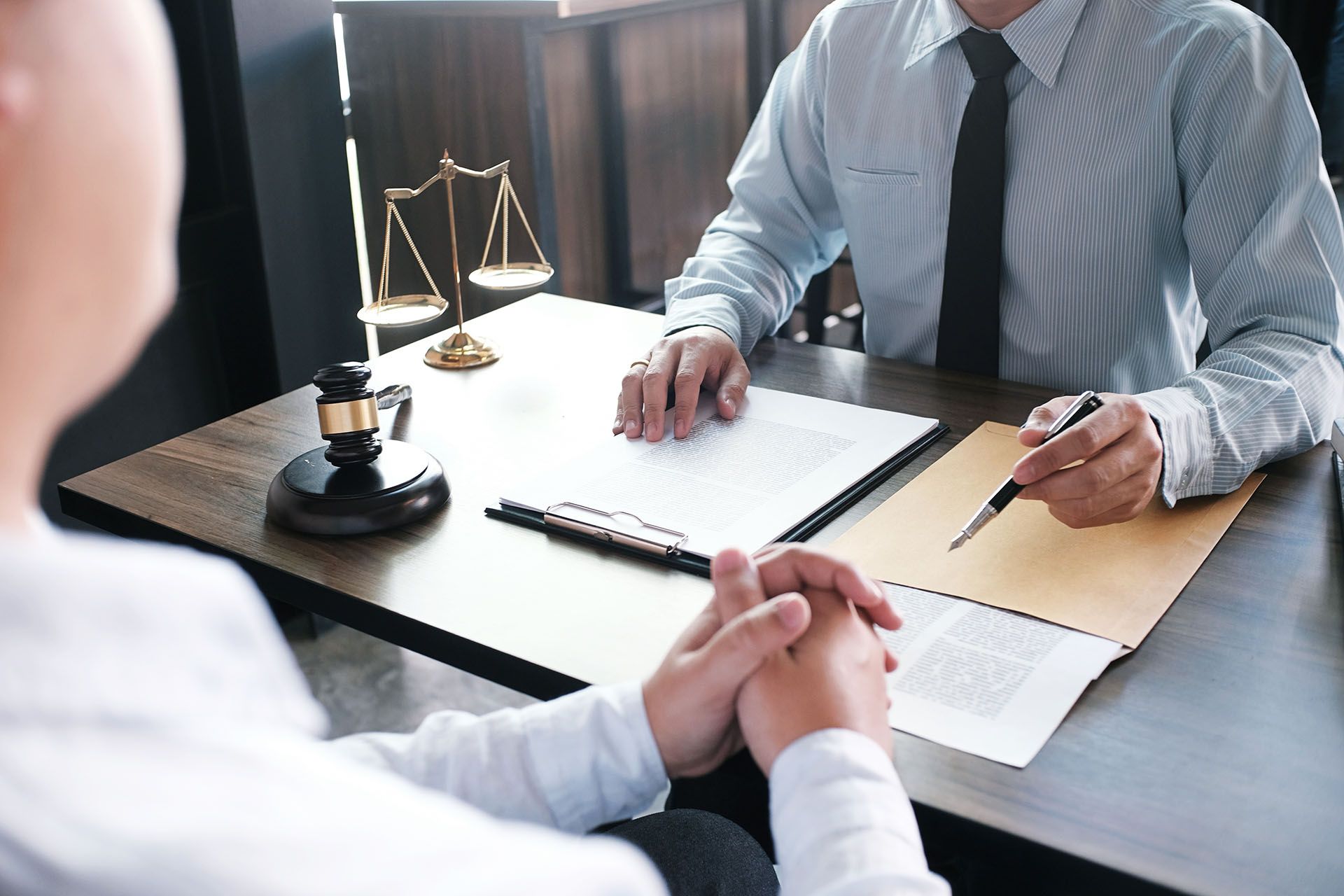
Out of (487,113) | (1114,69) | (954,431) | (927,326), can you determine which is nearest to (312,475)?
(954,431)

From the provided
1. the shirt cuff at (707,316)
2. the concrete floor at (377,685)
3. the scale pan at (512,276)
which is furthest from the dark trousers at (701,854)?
the concrete floor at (377,685)

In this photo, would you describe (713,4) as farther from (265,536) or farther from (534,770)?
(534,770)

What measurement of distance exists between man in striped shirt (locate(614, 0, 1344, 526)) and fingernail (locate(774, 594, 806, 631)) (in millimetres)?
344

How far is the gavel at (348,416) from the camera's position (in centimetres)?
122

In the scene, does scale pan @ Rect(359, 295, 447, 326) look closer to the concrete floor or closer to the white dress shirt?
the concrete floor

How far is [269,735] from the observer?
20.1 inches

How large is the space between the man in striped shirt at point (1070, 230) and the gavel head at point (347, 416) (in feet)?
1.03

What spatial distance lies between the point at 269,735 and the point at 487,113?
2.45 m

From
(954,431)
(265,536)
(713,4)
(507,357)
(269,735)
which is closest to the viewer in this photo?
(269,735)

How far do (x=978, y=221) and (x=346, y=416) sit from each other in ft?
3.14

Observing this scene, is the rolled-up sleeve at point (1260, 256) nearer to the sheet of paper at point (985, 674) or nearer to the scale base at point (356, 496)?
the sheet of paper at point (985, 674)

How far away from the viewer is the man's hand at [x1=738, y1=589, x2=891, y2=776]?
2.53 feet

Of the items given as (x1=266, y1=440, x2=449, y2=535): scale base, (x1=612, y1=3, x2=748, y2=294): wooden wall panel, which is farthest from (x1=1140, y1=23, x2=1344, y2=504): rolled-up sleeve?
(x1=612, y1=3, x2=748, y2=294): wooden wall panel

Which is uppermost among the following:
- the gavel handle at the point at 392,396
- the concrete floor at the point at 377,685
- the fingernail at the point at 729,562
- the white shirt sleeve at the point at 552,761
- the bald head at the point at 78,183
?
the bald head at the point at 78,183
